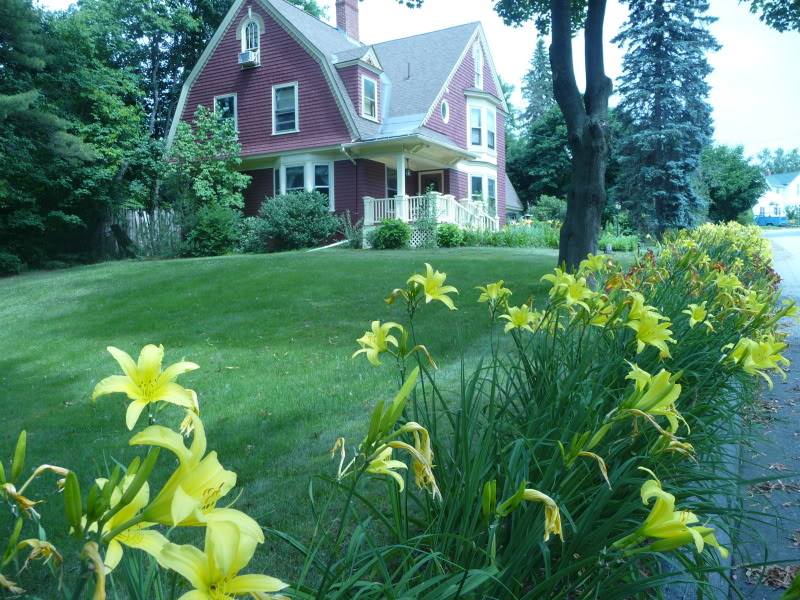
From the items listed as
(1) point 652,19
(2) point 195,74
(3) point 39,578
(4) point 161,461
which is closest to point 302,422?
(4) point 161,461

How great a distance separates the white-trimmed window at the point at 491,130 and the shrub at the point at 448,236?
864 cm

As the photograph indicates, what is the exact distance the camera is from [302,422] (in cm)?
457

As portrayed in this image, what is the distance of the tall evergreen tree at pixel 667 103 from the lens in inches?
1030

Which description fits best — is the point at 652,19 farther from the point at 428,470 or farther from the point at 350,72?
the point at 428,470

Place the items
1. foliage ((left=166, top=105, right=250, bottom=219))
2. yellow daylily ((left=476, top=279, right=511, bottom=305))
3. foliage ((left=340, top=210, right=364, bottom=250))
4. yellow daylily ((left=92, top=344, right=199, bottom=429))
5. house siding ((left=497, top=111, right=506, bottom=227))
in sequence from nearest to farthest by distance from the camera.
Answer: yellow daylily ((left=92, top=344, right=199, bottom=429))
yellow daylily ((left=476, top=279, right=511, bottom=305))
foliage ((left=340, top=210, right=364, bottom=250))
foliage ((left=166, top=105, right=250, bottom=219))
house siding ((left=497, top=111, right=506, bottom=227))

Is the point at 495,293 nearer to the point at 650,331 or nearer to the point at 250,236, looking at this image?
the point at 650,331

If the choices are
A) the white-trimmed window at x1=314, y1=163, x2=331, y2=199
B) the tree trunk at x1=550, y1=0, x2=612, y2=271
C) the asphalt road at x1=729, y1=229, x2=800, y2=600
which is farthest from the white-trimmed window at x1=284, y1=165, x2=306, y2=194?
the asphalt road at x1=729, y1=229, x2=800, y2=600

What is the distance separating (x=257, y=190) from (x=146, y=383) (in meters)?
22.4

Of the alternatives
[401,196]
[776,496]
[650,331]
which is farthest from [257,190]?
[650,331]

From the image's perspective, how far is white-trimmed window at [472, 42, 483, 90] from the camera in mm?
25578

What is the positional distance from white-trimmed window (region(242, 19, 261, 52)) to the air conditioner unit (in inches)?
12.0

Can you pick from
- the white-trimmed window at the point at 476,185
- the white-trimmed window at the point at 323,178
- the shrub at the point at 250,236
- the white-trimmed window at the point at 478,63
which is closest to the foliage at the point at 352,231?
the white-trimmed window at the point at 323,178

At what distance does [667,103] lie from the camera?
2656 centimetres

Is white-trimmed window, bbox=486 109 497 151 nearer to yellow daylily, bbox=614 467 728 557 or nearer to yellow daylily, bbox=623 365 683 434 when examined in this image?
yellow daylily, bbox=623 365 683 434
